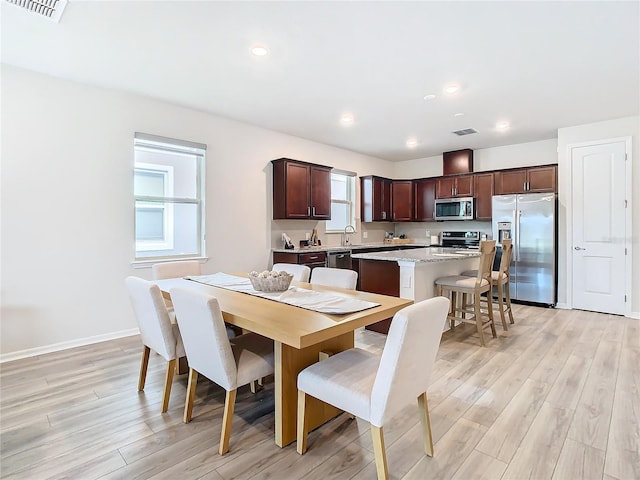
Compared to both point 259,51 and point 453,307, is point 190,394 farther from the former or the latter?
point 453,307

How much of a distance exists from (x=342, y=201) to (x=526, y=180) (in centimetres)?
302

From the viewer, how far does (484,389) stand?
2508mm

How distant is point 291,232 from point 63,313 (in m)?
3.05

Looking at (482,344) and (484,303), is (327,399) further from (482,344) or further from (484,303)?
(484,303)

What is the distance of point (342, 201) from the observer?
6402mm

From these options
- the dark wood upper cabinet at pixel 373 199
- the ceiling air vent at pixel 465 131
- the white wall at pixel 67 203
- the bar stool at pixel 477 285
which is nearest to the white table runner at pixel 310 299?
the white wall at pixel 67 203

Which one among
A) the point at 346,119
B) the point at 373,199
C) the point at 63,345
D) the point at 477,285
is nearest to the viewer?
the point at 63,345

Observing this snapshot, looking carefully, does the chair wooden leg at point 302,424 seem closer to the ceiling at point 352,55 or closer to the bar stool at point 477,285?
the bar stool at point 477,285

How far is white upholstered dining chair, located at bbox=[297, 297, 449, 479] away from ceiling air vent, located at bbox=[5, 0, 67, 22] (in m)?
2.80

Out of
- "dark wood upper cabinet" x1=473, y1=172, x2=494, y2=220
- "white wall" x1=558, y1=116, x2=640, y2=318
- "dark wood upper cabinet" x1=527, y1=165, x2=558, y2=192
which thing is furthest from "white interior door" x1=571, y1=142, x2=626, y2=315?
"dark wood upper cabinet" x1=473, y1=172, x2=494, y2=220

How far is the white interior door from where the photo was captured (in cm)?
455

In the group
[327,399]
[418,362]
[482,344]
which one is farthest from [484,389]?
[327,399]

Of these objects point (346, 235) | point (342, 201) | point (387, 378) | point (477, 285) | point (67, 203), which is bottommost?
point (387, 378)

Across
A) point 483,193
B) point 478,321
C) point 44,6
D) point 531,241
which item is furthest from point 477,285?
point 44,6
